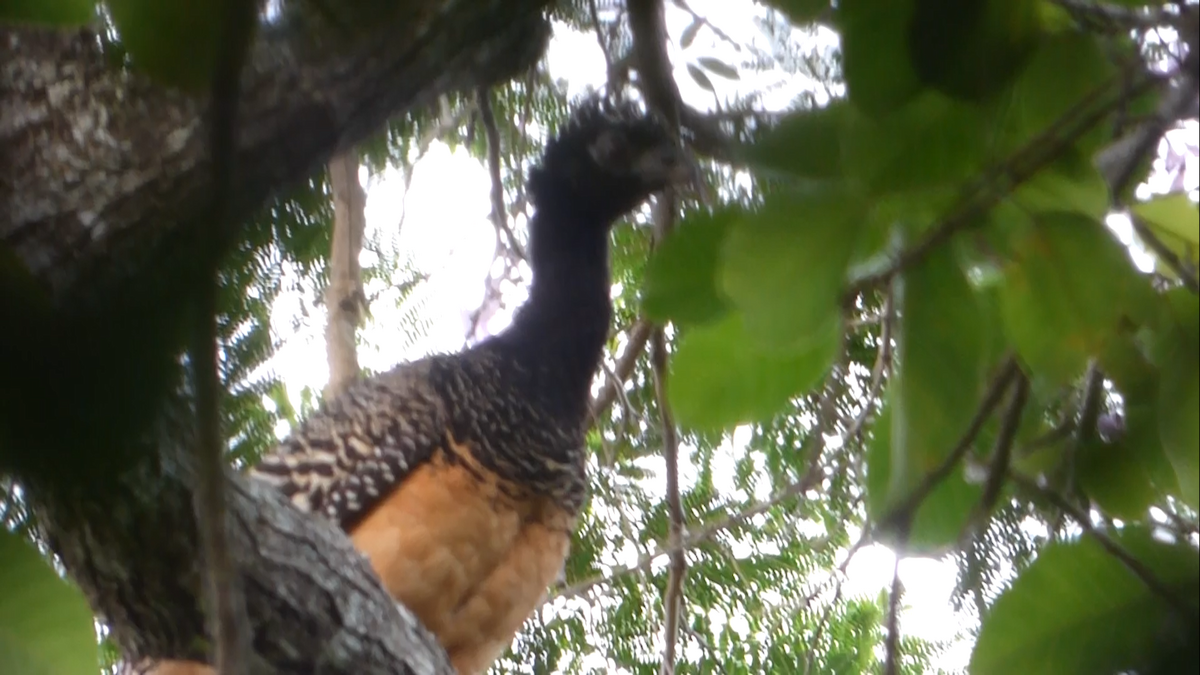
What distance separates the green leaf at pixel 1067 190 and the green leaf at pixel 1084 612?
17cm

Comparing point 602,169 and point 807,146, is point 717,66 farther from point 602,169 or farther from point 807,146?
point 602,169

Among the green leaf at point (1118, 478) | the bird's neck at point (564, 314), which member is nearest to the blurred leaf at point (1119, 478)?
the green leaf at point (1118, 478)

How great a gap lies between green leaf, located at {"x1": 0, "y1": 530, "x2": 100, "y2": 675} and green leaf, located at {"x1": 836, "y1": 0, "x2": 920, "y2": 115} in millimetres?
452

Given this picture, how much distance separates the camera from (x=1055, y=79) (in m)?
0.51

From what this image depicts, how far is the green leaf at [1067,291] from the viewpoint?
1.63 feet

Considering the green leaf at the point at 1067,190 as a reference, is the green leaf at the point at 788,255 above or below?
below

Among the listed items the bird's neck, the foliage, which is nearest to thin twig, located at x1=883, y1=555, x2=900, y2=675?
the foliage

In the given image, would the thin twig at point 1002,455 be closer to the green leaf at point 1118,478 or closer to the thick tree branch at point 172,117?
the green leaf at point 1118,478

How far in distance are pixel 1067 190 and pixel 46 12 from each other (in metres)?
0.47

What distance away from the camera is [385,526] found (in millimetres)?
1559

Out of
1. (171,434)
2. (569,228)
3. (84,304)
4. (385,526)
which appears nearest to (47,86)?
(171,434)

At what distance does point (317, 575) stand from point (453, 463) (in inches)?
30.1

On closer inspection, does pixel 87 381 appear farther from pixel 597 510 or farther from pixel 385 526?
pixel 597 510

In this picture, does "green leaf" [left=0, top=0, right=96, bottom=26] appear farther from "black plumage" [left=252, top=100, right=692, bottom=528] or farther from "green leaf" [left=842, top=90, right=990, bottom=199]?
"black plumage" [left=252, top=100, right=692, bottom=528]
